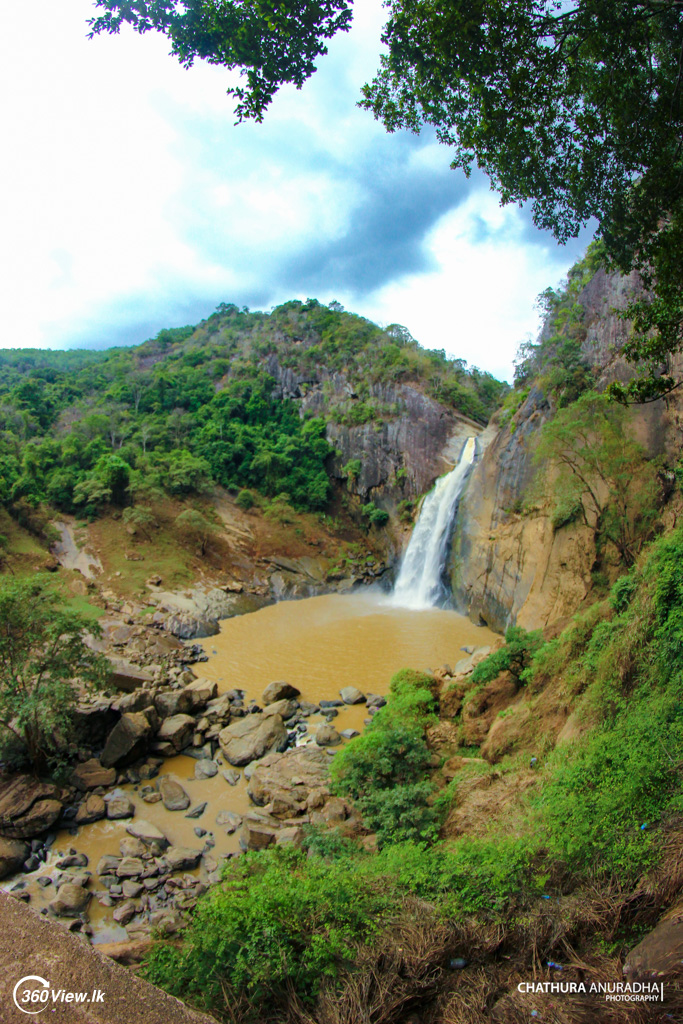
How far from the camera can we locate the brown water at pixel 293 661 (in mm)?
8516

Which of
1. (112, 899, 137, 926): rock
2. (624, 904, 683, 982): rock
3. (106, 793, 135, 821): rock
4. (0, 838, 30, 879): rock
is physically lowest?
(0, 838, 30, 879): rock

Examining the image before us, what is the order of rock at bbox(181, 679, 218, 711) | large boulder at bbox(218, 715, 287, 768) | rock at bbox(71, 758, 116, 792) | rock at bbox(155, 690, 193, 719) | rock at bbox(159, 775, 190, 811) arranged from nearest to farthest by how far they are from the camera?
rock at bbox(159, 775, 190, 811) < rock at bbox(71, 758, 116, 792) < large boulder at bbox(218, 715, 287, 768) < rock at bbox(155, 690, 193, 719) < rock at bbox(181, 679, 218, 711)

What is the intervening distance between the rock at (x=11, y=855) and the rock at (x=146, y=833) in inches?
62.0

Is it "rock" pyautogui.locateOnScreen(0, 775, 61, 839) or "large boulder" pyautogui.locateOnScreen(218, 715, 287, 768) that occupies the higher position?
"large boulder" pyautogui.locateOnScreen(218, 715, 287, 768)

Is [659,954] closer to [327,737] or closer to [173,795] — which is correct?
[173,795]

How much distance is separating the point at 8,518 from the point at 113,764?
1806 cm

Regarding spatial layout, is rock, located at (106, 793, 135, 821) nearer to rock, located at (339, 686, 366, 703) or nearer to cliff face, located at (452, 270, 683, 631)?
rock, located at (339, 686, 366, 703)

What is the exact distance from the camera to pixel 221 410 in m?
40.7

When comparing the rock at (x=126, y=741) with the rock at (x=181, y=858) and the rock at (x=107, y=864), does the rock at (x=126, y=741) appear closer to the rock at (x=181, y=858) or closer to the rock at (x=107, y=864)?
the rock at (x=107, y=864)

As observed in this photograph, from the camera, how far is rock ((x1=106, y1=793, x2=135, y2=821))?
9.12 m

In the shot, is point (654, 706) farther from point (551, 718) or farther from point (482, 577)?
point (482, 577)

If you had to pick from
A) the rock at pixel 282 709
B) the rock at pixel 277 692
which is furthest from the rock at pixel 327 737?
the rock at pixel 277 692

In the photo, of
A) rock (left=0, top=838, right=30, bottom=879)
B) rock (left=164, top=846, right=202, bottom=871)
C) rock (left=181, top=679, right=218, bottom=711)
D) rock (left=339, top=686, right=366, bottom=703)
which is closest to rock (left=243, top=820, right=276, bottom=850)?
rock (left=164, top=846, right=202, bottom=871)

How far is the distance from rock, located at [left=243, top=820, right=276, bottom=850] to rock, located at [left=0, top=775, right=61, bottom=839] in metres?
3.57
